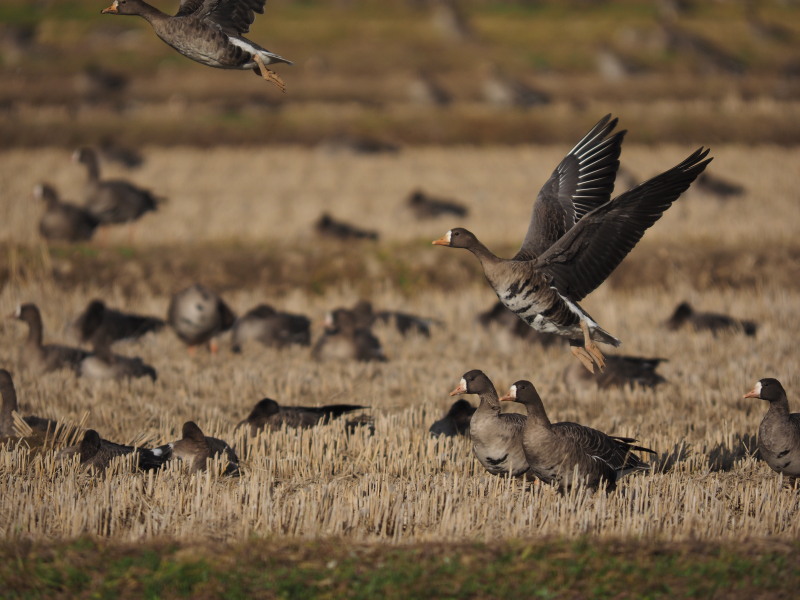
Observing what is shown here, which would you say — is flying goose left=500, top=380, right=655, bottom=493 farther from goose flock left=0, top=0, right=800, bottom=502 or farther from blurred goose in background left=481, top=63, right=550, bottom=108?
blurred goose in background left=481, top=63, right=550, bottom=108

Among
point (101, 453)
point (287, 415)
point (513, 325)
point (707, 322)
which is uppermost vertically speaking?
point (707, 322)

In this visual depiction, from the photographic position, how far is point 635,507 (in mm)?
8359

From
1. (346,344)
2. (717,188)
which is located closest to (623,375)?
(346,344)

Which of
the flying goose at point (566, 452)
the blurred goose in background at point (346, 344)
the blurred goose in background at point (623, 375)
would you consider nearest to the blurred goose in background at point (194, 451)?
the flying goose at point (566, 452)

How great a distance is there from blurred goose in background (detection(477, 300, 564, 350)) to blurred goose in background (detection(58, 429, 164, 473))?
716 centimetres

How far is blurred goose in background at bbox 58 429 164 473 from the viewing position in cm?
934

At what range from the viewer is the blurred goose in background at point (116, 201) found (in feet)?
63.7

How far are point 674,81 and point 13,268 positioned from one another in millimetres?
26789

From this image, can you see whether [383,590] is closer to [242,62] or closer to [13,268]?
[242,62]

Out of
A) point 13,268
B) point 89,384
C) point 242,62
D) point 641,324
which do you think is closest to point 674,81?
point 641,324

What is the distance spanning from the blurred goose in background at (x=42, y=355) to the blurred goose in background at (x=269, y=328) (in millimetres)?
2404

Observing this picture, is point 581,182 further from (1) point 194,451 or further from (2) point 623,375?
(1) point 194,451

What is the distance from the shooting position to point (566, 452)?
347 inches

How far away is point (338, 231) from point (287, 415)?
28.3 ft
